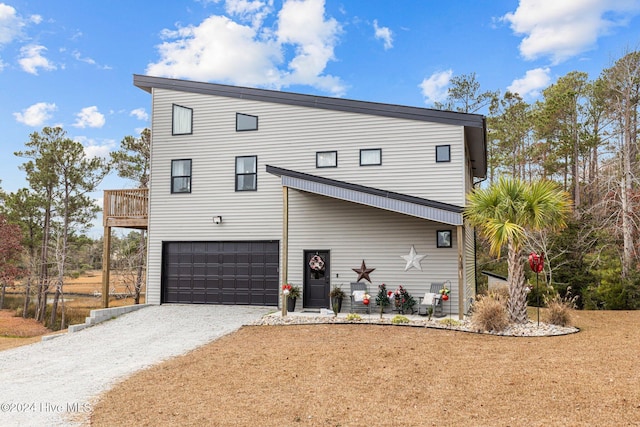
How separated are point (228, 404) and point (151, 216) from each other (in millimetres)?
10987

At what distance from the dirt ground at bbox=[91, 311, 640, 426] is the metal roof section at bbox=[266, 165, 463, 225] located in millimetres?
3038

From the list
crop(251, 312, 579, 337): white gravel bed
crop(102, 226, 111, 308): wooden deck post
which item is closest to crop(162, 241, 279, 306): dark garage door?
crop(102, 226, 111, 308): wooden deck post

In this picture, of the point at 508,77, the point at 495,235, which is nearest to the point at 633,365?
the point at 495,235

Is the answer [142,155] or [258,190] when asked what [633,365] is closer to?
[258,190]

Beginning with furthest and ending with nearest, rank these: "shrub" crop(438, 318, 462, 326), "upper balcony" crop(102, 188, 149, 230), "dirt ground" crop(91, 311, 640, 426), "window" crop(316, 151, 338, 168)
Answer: "upper balcony" crop(102, 188, 149, 230), "window" crop(316, 151, 338, 168), "shrub" crop(438, 318, 462, 326), "dirt ground" crop(91, 311, 640, 426)

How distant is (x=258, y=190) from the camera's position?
574 inches

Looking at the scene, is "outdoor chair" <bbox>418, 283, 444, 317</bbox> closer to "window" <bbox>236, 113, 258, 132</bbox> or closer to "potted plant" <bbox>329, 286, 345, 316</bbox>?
"potted plant" <bbox>329, 286, 345, 316</bbox>

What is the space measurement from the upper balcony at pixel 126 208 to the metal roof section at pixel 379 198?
5.45m

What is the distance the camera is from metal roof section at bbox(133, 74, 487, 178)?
13062 mm

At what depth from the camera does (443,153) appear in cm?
1316

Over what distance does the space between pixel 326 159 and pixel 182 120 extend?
5.25m

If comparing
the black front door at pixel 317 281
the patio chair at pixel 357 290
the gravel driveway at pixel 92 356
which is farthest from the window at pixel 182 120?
the patio chair at pixel 357 290

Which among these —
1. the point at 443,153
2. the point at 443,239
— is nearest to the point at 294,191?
the point at 443,153

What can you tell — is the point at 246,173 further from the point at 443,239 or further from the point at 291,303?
the point at 443,239
